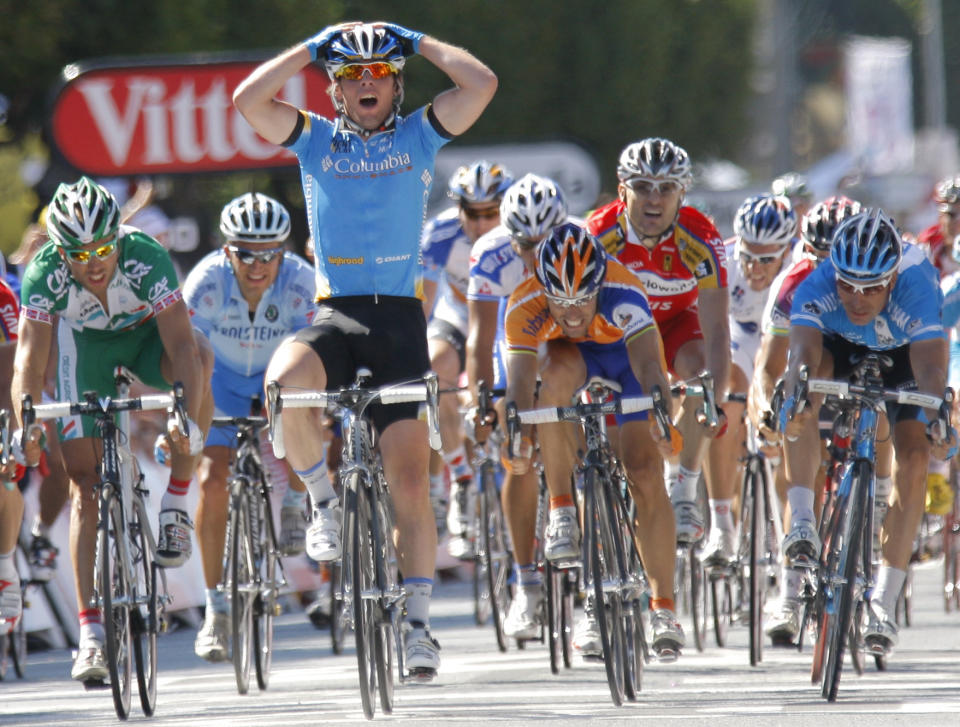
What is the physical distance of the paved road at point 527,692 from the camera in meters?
8.27

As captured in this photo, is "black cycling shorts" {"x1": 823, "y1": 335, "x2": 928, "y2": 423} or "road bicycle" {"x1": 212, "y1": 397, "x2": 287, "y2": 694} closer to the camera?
"black cycling shorts" {"x1": 823, "y1": 335, "x2": 928, "y2": 423}

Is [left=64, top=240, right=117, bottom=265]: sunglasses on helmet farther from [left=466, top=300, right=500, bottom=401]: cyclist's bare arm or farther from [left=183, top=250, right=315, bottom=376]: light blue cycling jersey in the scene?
[left=466, top=300, right=500, bottom=401]: cyclist's bare arm

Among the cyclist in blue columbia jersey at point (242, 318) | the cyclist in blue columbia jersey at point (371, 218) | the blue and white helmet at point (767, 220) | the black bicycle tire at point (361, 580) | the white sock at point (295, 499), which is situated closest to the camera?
the black bicycle tire at point (361, 580)

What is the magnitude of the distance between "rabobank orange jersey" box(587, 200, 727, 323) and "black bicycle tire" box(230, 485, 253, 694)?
2353 mm

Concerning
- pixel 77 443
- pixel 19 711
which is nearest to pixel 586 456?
pixel 77 443

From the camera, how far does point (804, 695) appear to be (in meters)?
8.73

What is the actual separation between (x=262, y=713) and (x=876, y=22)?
3042 inches

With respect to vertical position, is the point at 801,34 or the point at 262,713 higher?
the point at 801,34

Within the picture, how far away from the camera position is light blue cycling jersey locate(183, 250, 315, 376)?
10.7 metres

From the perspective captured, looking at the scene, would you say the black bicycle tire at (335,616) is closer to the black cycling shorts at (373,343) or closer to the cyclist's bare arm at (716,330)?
the cyclist's bare arm at (716,330)

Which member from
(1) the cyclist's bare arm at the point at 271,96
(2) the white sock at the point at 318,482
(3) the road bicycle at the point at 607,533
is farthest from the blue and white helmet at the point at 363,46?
(2) the white sock at the point at 318,482

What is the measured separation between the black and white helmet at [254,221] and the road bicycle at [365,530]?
7.52 ft

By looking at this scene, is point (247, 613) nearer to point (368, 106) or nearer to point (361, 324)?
point (361, 324)

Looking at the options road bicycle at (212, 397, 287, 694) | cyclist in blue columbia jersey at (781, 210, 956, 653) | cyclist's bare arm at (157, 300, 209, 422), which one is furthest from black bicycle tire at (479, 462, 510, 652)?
cyclist's bare arm at (157, 300, 209, 422)
